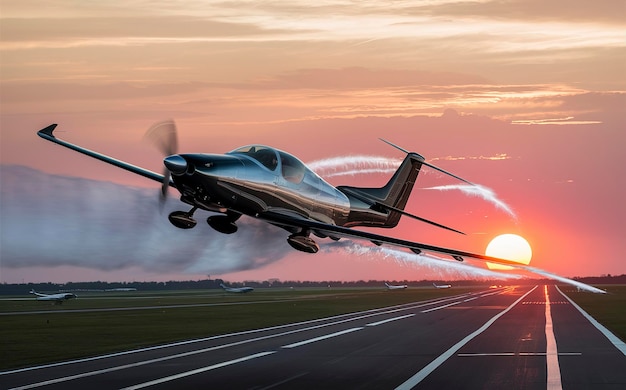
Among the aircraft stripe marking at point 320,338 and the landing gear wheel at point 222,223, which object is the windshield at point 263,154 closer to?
the landing gear wheel at point 222,223

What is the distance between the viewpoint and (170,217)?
31.6 metres

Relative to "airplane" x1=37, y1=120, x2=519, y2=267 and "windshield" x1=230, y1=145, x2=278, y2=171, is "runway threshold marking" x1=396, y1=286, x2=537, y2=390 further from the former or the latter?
"windshield" x1=230, y1=145, x2=278, y2=171

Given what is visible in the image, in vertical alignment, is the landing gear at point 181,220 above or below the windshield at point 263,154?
below

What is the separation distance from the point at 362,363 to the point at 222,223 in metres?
8.80

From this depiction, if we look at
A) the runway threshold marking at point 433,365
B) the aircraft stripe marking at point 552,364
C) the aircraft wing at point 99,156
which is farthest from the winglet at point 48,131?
the aircraft stripe marking at point 552,364

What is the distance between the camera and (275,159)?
1430 inches

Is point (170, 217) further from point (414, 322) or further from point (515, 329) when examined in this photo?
point (414, 322)

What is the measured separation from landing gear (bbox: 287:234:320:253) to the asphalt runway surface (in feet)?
13.2

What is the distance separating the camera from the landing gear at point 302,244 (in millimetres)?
35812

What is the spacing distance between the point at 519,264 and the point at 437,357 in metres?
5.39

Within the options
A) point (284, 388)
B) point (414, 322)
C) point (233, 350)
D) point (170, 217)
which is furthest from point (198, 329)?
point (284, 388)

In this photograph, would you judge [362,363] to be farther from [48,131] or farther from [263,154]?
[48,131]

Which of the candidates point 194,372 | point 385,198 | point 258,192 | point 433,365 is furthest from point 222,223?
point 385,198

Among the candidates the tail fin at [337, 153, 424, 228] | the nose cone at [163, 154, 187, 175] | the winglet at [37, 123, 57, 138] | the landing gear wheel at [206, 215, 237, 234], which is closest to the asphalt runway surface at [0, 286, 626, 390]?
the landing gear wheel at [206, 215, 237, 234]
